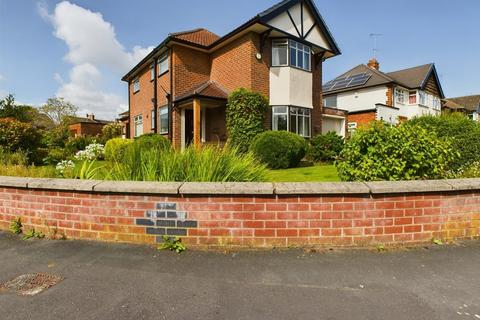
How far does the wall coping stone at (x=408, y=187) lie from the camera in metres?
3.21

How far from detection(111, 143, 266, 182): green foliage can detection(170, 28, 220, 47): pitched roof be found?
11119 mm

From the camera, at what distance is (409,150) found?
13.2ft

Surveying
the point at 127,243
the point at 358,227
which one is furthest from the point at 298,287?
the point at 127,243

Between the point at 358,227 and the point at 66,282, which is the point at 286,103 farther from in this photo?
the point at 66,282

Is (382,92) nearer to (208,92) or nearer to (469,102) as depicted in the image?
(208,92)

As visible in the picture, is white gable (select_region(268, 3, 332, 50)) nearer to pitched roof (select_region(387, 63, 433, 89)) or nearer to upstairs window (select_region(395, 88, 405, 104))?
upstairs window (select_region(395, 88, 405, 104))

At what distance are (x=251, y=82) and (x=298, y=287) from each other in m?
11.2

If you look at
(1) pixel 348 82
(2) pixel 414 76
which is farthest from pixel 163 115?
(2) pixel 414 76

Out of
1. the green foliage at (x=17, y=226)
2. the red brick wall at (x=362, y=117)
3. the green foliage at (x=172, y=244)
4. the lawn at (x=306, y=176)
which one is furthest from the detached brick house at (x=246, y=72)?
the green foliage at (x=172, y=244)

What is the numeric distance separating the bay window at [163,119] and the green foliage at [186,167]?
452 inches

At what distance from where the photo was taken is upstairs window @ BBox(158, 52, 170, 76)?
49.4 ft

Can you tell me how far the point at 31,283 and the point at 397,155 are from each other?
4.62 metres

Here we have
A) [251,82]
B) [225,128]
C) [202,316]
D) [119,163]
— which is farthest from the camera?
[225,128]

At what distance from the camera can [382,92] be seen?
83.3 ft
